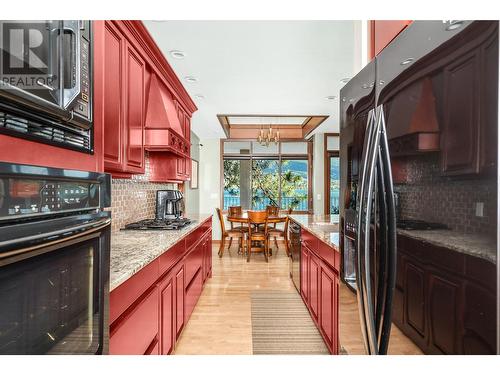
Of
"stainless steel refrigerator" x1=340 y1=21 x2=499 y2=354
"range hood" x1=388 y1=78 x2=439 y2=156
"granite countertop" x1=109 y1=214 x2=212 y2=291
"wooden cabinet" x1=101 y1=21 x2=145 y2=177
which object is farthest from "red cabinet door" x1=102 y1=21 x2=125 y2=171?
"range hood" x1=388 y1=78 x2=439 y2=156

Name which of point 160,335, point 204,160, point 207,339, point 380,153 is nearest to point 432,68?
point 380,153

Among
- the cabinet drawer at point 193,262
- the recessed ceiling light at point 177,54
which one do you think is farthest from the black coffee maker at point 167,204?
the recessed ceiling light at point 177,54

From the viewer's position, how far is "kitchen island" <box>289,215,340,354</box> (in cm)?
194

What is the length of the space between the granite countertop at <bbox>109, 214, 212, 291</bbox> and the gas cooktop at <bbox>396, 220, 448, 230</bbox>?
105 cm

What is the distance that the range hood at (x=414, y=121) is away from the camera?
2.52 feet

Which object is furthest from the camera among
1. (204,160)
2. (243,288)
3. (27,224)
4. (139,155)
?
(204,160)

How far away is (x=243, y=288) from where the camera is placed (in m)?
3.65

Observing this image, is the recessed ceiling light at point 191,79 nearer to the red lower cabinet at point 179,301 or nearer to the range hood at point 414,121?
the red lower cabinet at point 179,301

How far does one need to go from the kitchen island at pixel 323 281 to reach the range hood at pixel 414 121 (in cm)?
103

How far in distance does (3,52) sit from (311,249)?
2538 millimetres

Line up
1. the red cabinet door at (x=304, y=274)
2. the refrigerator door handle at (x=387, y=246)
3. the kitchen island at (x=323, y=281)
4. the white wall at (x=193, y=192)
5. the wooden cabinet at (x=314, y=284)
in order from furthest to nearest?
the white wall at (x=193, y=192) → the red cabinet door at (x=304, y=274) → the wooden cabinet at (x=314, y=284) → the kitchen island at (x=323, y=281) → the refrigerator door handle at (x=387, y=246)

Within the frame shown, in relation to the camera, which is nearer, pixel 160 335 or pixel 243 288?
pixel 160 335

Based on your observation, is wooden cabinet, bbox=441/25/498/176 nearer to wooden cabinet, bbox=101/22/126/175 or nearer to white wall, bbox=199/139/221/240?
wooden cabinet, bbox=101/22/126/175

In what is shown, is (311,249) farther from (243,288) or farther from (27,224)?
(27,224)
